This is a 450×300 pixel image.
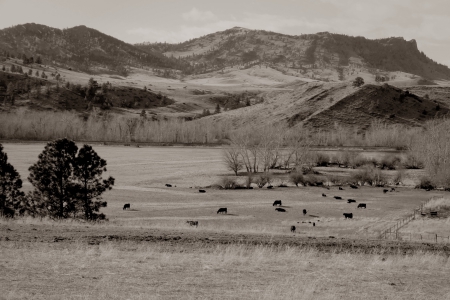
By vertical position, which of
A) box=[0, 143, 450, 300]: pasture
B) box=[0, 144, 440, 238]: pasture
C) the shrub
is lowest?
A: box=[0, 144, 440, 238]: pasture

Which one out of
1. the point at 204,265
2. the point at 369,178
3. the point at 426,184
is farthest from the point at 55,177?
the point at 426,184

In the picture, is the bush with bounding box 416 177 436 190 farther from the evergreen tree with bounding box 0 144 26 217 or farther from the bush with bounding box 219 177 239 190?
the evergreen tree with bounding box 0 144 26 217

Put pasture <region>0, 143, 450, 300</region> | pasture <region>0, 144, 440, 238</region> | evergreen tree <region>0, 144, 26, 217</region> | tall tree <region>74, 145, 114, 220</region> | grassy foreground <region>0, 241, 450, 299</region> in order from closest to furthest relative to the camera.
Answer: grassy foreground <region>0, 241, 450, 299</region>, pasture <region>0, 143, 450, 300</region>, evergreen tree <region>0, 144, 26, 217</region>, tall tree <region>74, 145, 114, 220</region>, pasture <region>0, 144, 440, 238</region>

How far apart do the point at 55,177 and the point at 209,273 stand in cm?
2795

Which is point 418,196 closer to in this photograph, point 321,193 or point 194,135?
point 321,193

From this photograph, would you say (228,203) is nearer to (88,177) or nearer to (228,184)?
(228,184)

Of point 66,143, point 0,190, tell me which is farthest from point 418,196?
point 0,190

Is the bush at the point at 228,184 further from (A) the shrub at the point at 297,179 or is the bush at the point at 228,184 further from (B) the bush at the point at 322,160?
(B) the bush at the point at 322,160

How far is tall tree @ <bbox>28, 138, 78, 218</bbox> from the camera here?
38.7 meters

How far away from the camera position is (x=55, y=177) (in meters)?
39.7

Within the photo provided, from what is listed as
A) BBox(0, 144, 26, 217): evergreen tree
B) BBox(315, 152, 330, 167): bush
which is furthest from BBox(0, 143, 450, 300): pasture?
BBox(315, 152, 330, 167): bush

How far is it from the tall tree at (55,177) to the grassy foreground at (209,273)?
2090 cm

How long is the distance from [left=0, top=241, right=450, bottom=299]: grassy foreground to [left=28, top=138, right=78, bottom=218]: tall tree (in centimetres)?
2090

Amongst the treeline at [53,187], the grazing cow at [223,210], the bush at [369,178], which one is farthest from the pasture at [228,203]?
the bush at [369,178]
